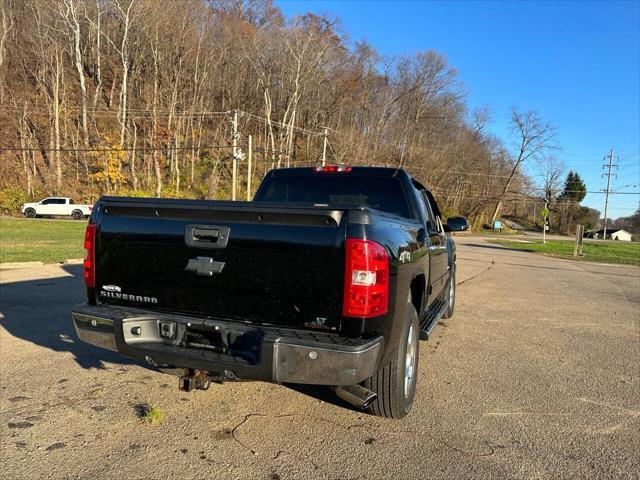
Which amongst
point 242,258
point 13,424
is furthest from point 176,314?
point 13,424

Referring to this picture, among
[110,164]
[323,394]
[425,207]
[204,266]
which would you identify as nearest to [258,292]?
[204,266]

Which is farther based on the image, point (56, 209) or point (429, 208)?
point (56, 209)

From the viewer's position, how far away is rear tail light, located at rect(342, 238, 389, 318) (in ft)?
8.82

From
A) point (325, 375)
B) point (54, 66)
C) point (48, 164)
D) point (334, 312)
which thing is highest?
point (54, 66)

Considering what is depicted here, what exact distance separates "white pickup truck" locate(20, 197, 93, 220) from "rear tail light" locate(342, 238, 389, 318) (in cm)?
3630

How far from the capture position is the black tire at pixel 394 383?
3.25 m

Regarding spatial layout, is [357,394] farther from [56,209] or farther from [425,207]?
[56,209]

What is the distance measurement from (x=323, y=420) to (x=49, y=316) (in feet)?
15.7

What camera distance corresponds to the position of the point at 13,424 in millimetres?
3266

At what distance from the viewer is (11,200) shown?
36.4m

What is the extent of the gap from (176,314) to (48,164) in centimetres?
4475

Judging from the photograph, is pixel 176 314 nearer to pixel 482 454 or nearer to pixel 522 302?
pixel 482 454

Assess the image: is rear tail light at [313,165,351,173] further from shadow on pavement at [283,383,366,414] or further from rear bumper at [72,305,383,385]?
rear bumper at [72,305,383,385]

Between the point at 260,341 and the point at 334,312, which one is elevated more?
the point at 334,312
